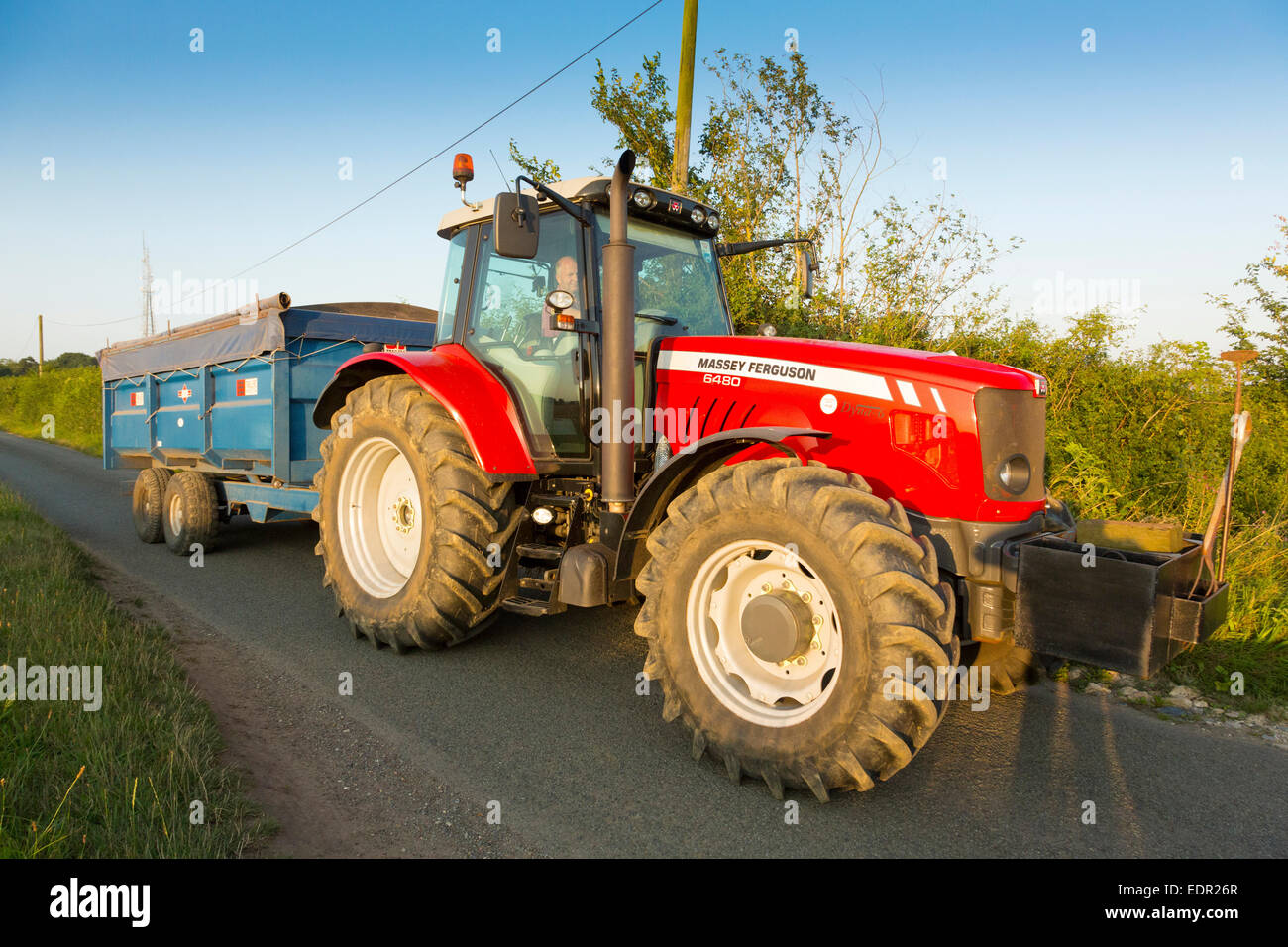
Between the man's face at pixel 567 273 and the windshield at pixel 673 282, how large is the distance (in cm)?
16

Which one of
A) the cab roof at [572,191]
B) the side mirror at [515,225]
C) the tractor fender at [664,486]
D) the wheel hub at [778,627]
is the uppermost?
the cab roof at [572,191]

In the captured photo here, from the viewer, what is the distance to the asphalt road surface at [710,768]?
296 cm

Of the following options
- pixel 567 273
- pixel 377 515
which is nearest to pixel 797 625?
pixel 567 273

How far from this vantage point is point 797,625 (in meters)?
3.29

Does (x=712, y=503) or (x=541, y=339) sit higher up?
(x=541, y=339)

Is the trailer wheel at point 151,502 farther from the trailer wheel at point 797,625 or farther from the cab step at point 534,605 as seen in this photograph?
the trailer wheel at point 797,625

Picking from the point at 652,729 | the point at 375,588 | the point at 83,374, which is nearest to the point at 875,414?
the point at 652,729

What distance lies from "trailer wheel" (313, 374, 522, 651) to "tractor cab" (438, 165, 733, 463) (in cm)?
44

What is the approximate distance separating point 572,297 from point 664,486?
1232 millimetres

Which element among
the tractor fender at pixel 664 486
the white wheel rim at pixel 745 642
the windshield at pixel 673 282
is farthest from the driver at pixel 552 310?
the white wheel rim at pixel 745 642

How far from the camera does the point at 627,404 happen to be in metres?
A: 3.99

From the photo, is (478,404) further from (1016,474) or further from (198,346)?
(198,346)

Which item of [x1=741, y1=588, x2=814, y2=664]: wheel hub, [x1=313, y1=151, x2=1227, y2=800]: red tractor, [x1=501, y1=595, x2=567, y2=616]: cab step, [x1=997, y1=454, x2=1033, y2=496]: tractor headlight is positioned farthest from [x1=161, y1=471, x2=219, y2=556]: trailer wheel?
[x1=997, y1=454, x2=1033, y2=496]: tractor headlight

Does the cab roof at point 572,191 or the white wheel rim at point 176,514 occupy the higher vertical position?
the cab roof at point 572,191
